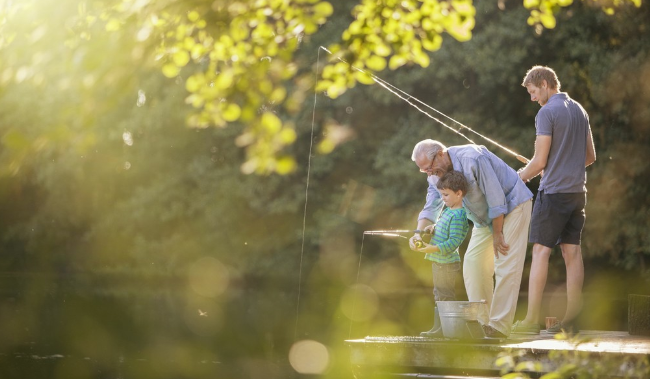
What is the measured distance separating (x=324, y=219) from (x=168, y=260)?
4.84 metres

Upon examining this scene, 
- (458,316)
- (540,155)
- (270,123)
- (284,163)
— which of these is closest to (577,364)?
(284,163)

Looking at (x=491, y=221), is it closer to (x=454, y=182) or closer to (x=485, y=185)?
(x=485, y=185)

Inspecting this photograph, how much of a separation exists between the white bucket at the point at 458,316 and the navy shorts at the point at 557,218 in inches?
45.3

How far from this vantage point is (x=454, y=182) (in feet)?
21.5

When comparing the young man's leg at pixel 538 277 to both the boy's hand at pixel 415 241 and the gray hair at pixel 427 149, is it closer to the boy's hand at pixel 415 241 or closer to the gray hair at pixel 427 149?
the boy's hand at pixel 415 241

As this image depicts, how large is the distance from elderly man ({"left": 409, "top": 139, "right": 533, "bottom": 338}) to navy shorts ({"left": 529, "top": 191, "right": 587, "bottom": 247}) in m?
0.27

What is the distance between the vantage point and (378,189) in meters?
20.8

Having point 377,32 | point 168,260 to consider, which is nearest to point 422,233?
point 377,32

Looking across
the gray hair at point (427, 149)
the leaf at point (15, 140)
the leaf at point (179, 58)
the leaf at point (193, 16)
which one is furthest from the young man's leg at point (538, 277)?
the leaf at point (15, 140)

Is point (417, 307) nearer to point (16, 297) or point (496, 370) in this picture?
point (16, 297)

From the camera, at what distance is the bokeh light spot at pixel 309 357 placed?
9367 millimetres

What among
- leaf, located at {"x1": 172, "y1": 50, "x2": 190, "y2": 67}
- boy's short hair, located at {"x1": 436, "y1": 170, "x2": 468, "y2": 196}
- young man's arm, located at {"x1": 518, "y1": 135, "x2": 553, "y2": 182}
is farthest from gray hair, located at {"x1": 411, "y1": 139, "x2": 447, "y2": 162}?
leaf, located at {"x1": 172, "y1": 50, "x2": 190, "y2": 67}

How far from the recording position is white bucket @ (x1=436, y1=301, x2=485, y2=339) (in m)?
6.19

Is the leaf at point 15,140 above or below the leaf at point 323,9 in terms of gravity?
below
